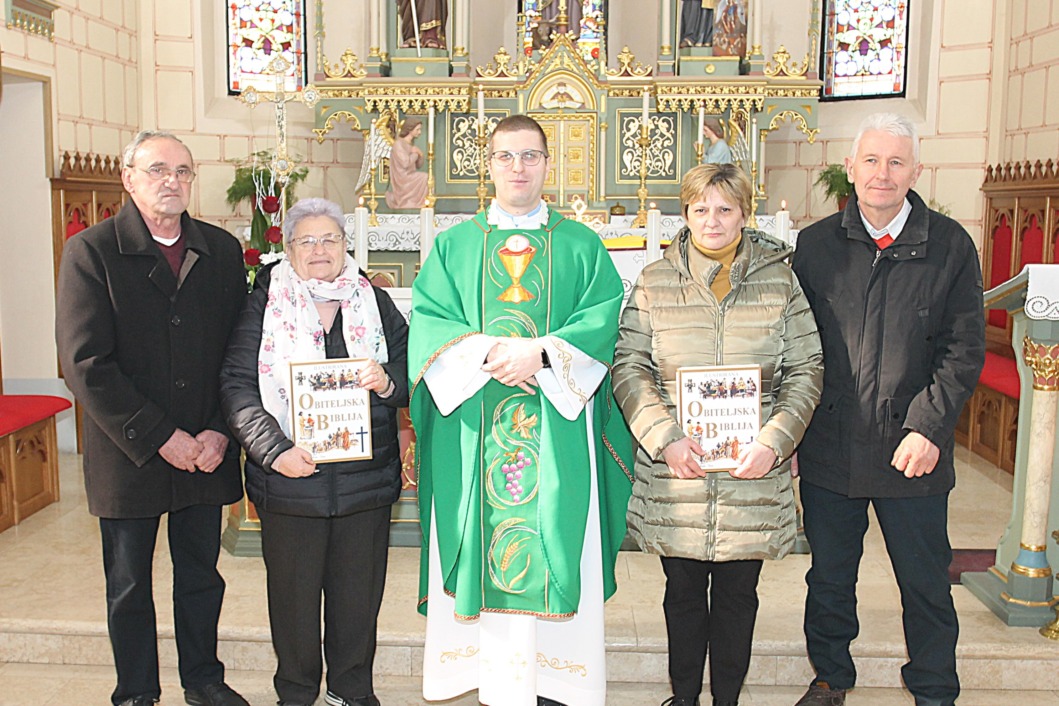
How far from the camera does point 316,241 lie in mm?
2729

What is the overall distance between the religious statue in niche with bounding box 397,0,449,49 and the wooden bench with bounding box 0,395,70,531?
159 inches

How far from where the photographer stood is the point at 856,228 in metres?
2.76

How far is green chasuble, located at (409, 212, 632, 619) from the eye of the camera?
2.73 meters

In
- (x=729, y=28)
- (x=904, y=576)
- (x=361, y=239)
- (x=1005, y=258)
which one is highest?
(x=729, y=28)

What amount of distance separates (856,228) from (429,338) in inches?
46.2

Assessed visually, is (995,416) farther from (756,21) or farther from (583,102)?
(583,102)

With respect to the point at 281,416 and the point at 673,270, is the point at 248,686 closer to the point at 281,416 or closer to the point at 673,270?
the point at 281,416

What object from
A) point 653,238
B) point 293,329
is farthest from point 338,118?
point 293,329

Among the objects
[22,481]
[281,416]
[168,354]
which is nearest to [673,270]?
[281,416]

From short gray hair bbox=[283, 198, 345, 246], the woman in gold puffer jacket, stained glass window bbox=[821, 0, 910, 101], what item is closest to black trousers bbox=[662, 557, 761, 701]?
the woman in gold puffer jacket

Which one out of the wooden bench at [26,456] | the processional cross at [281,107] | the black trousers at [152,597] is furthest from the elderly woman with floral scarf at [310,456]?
the wooden bench at [26,456]

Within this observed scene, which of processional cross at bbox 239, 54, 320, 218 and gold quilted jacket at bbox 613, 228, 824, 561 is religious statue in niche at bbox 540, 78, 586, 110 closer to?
processional cross at bbox 239, 54, 320, 218

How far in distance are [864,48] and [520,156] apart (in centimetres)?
703

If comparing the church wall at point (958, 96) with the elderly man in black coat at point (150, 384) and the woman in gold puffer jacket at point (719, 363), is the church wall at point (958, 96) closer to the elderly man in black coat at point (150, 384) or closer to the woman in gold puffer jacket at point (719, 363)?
the woman in gold puffer jacket at point (719, 363)
